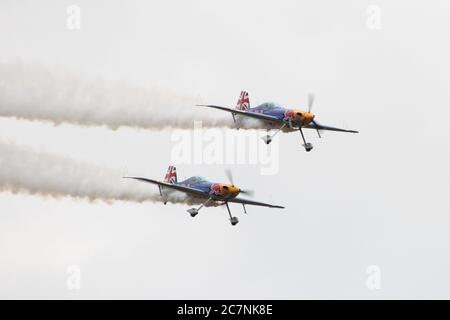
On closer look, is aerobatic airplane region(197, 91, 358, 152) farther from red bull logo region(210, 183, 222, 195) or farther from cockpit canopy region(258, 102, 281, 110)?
red bull logo region(210, 183, 222, 195)

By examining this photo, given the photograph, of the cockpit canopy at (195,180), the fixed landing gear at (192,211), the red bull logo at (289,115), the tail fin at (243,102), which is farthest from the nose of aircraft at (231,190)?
the tail fin at (243,102)

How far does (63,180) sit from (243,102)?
43.1ft

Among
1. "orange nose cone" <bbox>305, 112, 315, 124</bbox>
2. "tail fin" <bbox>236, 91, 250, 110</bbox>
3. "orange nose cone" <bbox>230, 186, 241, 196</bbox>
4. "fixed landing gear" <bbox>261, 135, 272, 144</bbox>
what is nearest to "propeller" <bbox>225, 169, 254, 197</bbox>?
"orange nose cone" <bbox>230, 186, 241, 196</bbox>

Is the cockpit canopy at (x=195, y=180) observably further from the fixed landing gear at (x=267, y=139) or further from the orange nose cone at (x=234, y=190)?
the fixed landing gear at (x=267, y=139)

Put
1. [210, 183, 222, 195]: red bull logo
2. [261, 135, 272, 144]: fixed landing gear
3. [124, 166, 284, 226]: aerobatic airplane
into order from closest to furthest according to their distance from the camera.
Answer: [124, 166, 284, 226]: aerobatic airplane → [210, 183, 222, 195]: red bull logo → [261, 135, 272, 144]: fixed landing gear

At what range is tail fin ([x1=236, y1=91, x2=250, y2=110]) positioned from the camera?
126 meters

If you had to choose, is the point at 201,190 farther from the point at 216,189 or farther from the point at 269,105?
the point at 269,105

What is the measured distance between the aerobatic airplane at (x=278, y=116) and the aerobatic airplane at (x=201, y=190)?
4.17 meters

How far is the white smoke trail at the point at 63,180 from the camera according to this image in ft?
378

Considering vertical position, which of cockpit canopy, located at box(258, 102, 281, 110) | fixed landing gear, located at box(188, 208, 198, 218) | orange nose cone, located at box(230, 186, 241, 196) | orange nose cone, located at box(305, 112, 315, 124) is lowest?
fixed landing gear, located at box(188, 208, 198, 218)

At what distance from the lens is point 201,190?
119 meters
